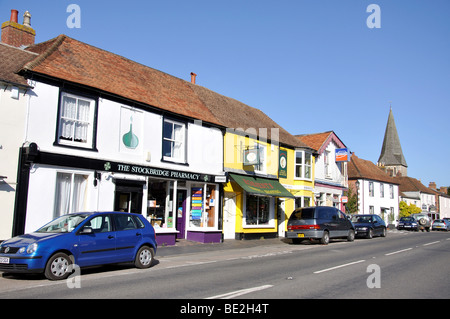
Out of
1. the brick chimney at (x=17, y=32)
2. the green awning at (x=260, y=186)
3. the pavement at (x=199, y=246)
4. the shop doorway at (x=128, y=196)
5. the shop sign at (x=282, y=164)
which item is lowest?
the pavement at (x=199, y=246)

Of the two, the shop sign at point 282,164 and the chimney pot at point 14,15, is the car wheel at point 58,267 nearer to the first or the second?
the chimney pot at point 14,15

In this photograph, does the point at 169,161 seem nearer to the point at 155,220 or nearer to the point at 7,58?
the point at 155,220

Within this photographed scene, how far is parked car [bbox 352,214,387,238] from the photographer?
1011 inches

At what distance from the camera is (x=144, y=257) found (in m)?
11.7

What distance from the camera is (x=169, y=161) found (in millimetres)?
18266

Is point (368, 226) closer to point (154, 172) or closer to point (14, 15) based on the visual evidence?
point (154, 172)

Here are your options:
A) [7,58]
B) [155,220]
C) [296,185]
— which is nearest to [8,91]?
[7,58]

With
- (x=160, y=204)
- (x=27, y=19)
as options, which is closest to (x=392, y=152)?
(x=160, y=204)

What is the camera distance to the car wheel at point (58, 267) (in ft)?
30.7

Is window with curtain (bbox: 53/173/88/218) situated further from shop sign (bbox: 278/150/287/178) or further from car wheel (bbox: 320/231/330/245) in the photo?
shop sign (bbox: 278/150/287/178)

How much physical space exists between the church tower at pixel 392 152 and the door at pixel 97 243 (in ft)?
269

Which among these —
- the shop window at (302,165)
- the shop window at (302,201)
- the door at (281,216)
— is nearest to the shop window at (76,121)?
the door at (281,216)

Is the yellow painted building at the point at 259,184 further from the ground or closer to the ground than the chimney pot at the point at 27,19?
closer to the ground
